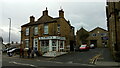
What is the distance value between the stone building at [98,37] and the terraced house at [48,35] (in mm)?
33334

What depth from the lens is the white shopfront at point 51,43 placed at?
2941cm

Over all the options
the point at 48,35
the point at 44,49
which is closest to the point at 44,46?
the point at 44,49

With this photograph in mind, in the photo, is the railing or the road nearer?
the road


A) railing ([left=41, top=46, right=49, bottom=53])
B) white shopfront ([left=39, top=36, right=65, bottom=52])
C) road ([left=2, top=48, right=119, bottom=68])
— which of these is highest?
white shopfront ([left=39, top=36, right=65, bottom=52])

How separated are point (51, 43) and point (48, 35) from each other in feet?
5.64

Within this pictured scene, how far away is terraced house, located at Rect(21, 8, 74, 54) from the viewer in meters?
29.7

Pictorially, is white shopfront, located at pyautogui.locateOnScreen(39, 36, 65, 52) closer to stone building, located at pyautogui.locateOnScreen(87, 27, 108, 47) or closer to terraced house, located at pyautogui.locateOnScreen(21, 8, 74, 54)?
terraced house, located at pyautogui.locateOnScreen(21, 8, 74, 54)

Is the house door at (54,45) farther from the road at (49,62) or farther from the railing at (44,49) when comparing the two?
the road at (49,62)

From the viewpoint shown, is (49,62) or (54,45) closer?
(49,62)

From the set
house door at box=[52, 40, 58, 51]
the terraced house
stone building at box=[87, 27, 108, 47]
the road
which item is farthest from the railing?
stone building at box=[87, 27, 108, 47]

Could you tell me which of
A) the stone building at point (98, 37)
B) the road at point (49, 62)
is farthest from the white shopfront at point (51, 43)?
the stone building at point (98, 37)

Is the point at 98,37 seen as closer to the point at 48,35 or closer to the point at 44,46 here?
the point at 48,35

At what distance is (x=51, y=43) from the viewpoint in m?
29.6

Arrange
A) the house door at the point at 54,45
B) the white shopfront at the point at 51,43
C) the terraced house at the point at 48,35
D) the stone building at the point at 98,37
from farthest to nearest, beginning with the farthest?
1. the stone building at the point at 98,37
2. the terraced house at the point at 48,35
3. the house door at the point at 54,45
4. the white shopfront at the point at 51,43
